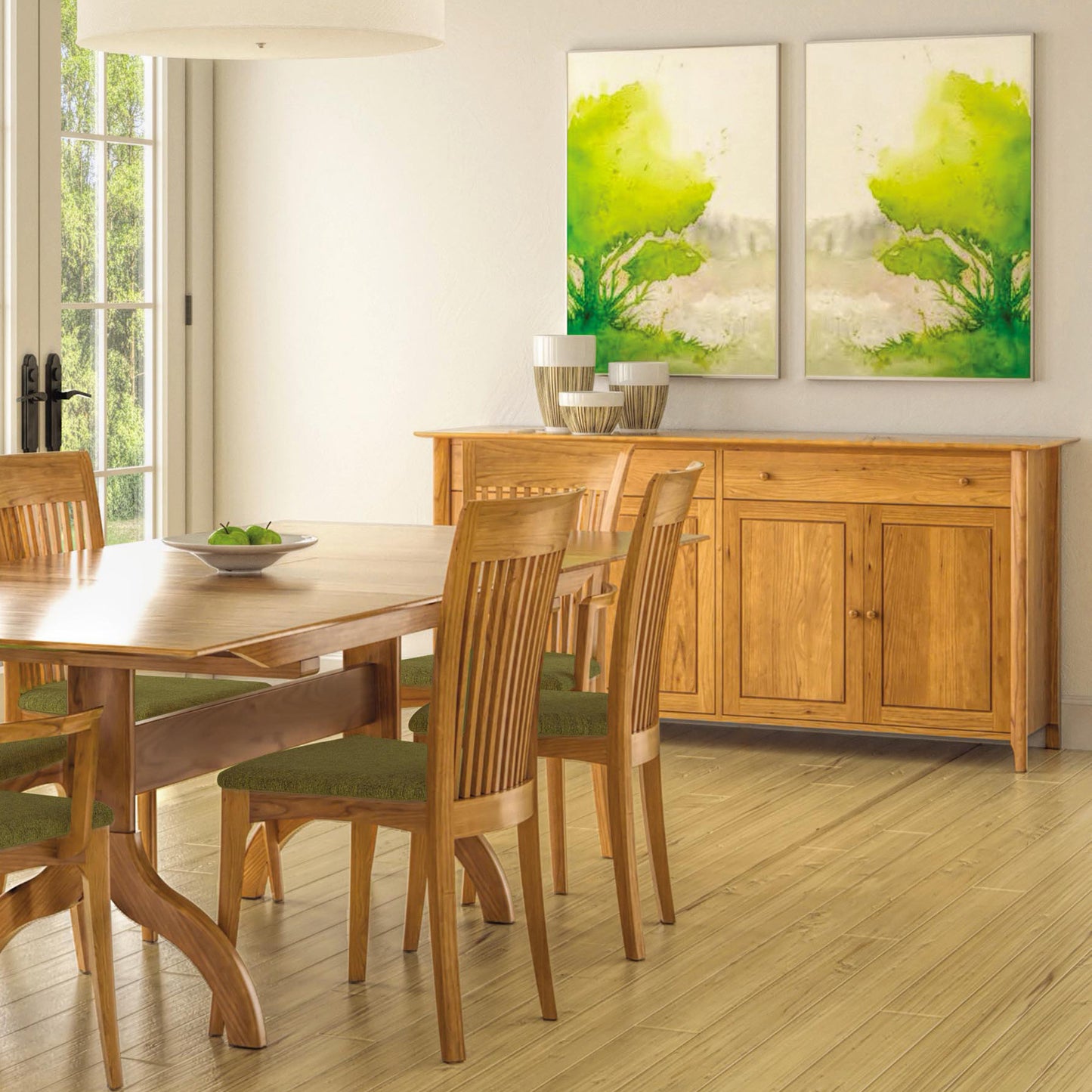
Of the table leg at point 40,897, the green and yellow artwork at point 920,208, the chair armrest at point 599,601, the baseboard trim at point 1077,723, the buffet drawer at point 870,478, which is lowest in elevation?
the baseboard trim at point 1077,723

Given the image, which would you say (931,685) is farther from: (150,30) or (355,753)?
(150,30)

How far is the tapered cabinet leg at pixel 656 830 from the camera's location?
11.6ft

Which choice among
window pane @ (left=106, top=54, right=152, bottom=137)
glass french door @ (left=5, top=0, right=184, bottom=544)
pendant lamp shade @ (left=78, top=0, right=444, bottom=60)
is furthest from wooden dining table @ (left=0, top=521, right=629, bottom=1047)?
window pane @ (left=106, top=54, right=152, bottom=137)

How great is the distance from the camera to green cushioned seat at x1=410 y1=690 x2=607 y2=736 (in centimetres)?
342

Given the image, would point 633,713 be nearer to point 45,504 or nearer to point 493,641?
point 493,641

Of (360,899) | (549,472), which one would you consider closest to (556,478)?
(549,472)

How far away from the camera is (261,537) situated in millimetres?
3418

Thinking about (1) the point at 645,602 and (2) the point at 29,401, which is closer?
(1) the point at 645,602

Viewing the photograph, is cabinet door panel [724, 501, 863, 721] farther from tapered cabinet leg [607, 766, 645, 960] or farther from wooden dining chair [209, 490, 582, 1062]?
wooden dining chair [209, 490, 582, 1062]

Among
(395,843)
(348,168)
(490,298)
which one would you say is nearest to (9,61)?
(348,168)

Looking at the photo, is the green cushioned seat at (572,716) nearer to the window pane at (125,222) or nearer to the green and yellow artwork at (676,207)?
the green and yellow artwork at (676,207)

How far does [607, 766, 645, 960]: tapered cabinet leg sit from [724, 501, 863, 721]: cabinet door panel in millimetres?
1923

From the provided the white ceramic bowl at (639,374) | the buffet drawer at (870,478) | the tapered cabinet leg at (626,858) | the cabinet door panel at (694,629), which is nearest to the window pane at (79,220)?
the white ceramic bowl at (639,374)

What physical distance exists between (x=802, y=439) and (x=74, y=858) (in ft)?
9.70
